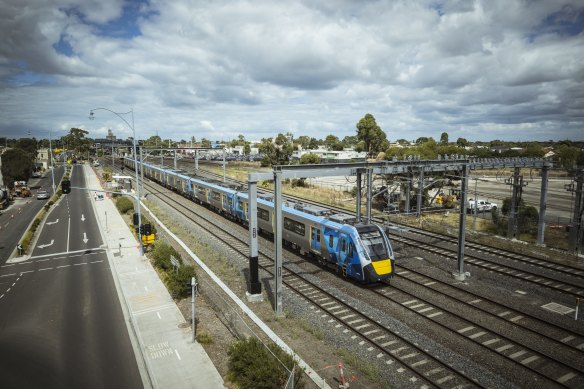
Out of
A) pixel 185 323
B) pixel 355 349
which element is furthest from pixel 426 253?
pixel 185 323

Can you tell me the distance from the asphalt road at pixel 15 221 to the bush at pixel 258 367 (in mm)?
23629

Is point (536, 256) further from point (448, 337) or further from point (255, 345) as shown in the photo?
point (255, 345)

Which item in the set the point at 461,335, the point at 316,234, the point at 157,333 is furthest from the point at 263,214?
the point at 461,335

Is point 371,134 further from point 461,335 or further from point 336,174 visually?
point 461,335

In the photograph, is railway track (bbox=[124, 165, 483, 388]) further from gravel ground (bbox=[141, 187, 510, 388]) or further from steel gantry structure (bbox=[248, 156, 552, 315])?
steel gantry structure (bbox=[248, 156, 552, 315])

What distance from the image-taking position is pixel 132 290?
1908 centimetres

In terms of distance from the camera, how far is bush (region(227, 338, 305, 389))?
392 inches

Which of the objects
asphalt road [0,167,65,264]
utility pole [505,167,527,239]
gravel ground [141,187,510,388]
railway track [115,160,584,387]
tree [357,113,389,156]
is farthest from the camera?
tree [357,113,389,156]

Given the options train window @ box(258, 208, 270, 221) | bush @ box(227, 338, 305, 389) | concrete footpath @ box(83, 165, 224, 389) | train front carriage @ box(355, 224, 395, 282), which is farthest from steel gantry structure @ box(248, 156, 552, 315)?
train window @ box(258, 208, 270, 221)

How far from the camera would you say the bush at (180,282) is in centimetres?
1748

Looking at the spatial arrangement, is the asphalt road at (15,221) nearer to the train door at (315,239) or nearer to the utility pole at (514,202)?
the train door at (315,239)

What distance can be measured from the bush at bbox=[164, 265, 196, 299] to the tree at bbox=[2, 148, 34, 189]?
193ft

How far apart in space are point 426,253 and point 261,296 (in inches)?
501

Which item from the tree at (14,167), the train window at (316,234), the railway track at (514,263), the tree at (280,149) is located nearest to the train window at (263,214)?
the train window at (316,234)
